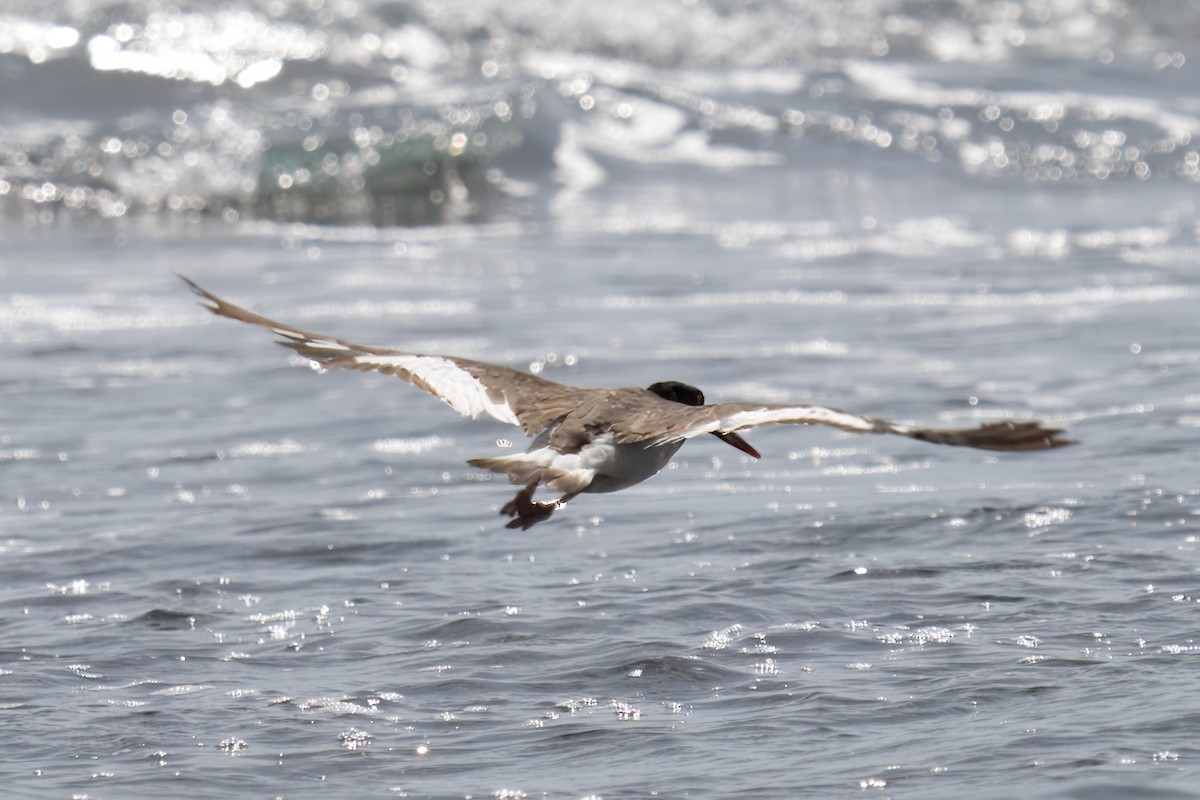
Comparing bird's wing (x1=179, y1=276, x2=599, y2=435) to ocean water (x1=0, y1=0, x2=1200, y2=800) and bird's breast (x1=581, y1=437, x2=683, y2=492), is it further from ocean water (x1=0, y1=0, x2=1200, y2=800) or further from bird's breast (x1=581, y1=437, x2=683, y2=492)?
ocean water (x1=0, y1=0, x2=1200, y2=800)

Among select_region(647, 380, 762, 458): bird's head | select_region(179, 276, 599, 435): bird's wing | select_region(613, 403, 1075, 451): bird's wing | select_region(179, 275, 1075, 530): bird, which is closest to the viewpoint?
select_region(613, 403, 1075, 451): bird's wing

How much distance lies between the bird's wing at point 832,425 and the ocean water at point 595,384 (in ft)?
2.53

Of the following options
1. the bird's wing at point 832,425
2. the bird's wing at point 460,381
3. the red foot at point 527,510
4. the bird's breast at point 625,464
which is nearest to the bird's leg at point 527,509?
the red foot at point 527,510

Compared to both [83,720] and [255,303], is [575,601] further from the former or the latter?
[255,303]

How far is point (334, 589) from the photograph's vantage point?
6160 millimetres

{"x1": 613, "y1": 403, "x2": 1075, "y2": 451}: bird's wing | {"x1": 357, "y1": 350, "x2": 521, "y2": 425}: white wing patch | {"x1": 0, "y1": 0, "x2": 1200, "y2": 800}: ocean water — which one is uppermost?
{"x1": 613, "y1": 403, "x2": 1075, "y2": 451}: bird's wing

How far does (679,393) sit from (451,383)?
2.28 ft

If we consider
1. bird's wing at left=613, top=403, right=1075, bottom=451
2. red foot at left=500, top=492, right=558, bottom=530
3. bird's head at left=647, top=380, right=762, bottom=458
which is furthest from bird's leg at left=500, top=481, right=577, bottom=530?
bird's head at left=647, top=380, right=762, bottom=458

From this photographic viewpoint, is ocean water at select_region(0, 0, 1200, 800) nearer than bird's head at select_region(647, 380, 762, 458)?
Yes

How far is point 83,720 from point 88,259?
9.22m

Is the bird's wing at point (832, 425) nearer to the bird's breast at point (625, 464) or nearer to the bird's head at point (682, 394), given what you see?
the bird's breast at point (625, 464)

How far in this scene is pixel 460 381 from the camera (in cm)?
561

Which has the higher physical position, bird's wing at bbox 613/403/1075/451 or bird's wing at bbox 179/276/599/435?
bird's wing at bbox 613/403/1075/451

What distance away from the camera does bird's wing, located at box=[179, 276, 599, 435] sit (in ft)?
17.7
